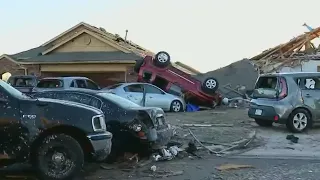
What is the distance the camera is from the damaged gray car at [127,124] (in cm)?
862

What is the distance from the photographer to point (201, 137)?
1166 cm

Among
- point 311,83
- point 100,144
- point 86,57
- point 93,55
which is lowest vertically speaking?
point 100,144

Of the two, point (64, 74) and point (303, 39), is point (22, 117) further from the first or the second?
point (303, 39)

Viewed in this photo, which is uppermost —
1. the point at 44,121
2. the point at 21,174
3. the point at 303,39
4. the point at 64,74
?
the point at 303,39

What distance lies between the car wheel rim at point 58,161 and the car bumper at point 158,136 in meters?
1.97

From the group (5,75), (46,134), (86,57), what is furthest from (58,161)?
(5,75)

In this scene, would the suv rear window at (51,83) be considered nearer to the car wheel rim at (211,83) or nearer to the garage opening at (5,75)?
the car wheel rim at (211,83)

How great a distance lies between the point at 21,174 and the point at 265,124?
8307 mm

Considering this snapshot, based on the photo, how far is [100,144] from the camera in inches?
287

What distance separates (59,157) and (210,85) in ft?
54.2

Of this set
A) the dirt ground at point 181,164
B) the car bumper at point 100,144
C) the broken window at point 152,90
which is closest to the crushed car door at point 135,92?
the broken window at point 152,90

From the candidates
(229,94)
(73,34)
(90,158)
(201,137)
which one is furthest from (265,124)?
(73,34)

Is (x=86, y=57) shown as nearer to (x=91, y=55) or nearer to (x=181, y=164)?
(x=91, y=55)

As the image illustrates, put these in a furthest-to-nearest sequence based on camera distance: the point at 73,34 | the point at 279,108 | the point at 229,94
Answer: the point at 73,34, the point at 229,94, the point at 279,108
